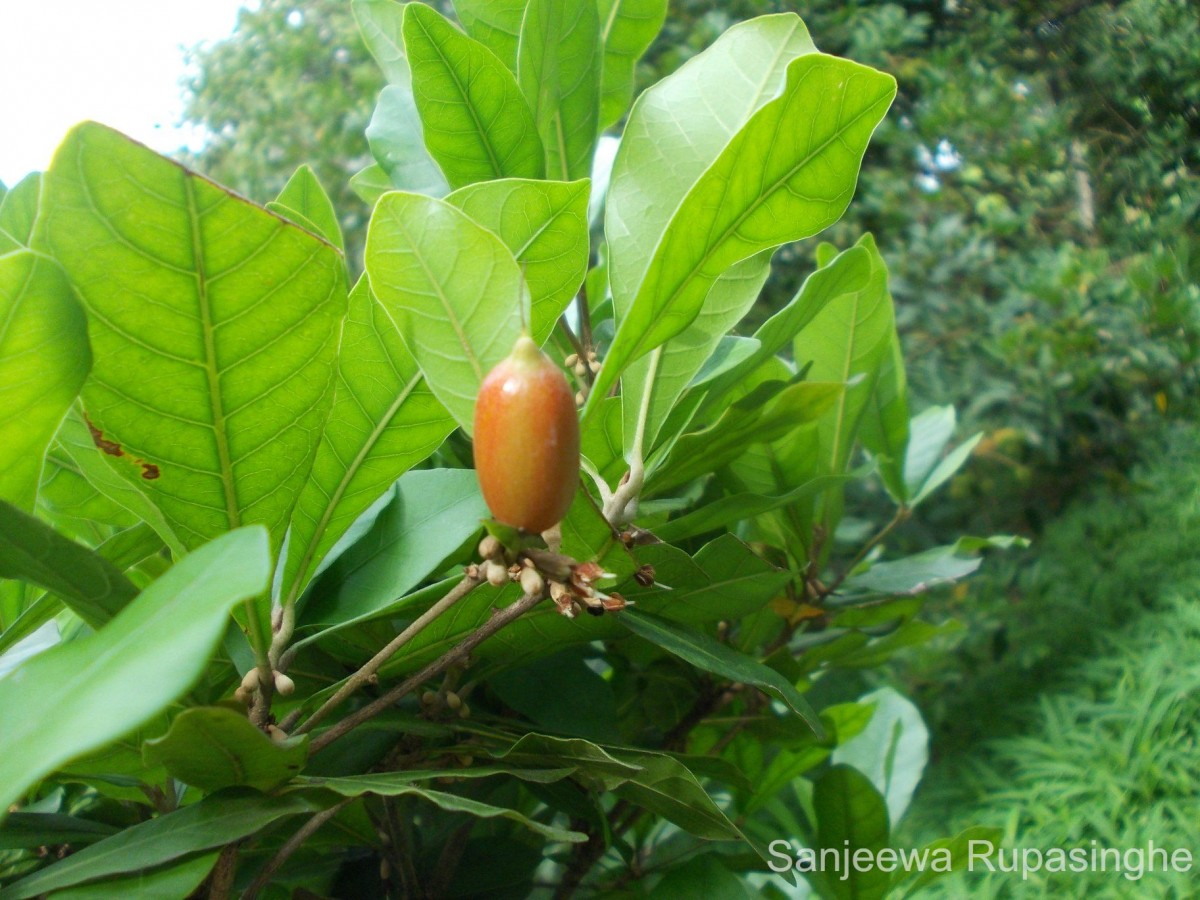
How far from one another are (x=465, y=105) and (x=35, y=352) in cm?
24

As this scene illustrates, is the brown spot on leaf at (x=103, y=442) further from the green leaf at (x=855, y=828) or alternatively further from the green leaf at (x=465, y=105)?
the green leaf at (x=855, y=828)

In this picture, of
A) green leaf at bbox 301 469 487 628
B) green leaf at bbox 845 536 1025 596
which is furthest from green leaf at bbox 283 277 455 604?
green leaf at bbox 845 536 1025 596

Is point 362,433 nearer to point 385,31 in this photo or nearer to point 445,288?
point 445,288

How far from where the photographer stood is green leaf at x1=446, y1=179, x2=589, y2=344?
1.17 feet

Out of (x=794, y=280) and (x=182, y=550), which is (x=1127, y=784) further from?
(x=794, y=280)

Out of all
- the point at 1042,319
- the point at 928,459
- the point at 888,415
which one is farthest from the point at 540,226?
the point at 1042,319

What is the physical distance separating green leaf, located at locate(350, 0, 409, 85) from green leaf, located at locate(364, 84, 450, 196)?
0.08 ft

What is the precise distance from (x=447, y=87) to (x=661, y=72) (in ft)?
6.47

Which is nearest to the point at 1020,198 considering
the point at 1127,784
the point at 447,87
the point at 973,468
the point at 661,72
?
the point at 973,468

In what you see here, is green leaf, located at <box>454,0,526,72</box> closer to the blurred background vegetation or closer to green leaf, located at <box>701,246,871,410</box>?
green leaf, located at <box>701,246,871,410</box>

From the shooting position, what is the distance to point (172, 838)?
0.33 meters

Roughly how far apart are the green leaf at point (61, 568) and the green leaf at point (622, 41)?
358 mm

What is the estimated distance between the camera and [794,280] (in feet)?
7.72

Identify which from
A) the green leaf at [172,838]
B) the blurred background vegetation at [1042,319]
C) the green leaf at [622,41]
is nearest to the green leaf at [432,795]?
the green leaf at [172,838]
